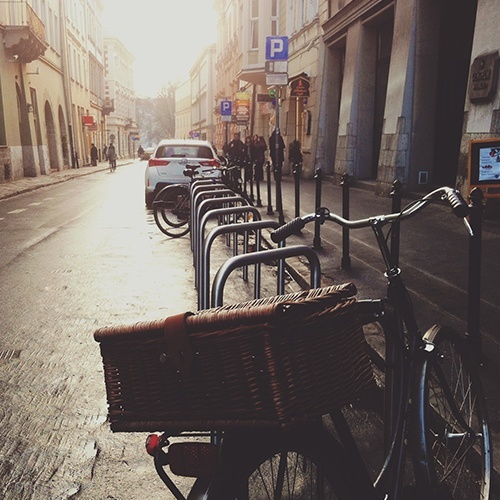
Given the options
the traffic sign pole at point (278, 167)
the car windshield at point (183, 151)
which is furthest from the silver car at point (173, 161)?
the traffic sign pole at point (278, 167)

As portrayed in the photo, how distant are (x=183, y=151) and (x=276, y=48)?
3.31 meters

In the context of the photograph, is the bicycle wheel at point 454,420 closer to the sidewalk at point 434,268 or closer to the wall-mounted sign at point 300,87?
the sidewalk at point 434,268

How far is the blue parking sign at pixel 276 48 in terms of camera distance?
1541 centimetres

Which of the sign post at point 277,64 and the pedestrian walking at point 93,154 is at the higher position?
the sign post at point 277,64

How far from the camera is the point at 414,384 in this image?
2.17 meters

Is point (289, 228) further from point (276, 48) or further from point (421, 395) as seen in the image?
point (276, 48)

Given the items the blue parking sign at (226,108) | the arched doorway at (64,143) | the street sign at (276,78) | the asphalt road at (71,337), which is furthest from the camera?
the arched doorway at (64,143)

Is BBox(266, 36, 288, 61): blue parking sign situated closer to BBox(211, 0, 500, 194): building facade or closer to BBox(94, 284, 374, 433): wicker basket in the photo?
BBox(211, 0, 500, 194): building facade

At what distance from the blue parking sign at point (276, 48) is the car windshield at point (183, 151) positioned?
278cm

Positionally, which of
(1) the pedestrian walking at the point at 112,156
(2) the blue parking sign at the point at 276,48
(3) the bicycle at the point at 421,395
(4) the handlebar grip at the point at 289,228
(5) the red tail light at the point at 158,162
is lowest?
(1) the pedestrian walking at the point at 112,156

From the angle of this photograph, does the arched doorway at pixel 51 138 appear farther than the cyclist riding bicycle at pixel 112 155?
No

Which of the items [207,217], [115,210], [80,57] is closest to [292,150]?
[115,210]

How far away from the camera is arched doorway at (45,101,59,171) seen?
34.8 m

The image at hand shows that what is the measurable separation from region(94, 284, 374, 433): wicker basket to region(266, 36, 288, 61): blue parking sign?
47.3 feet
